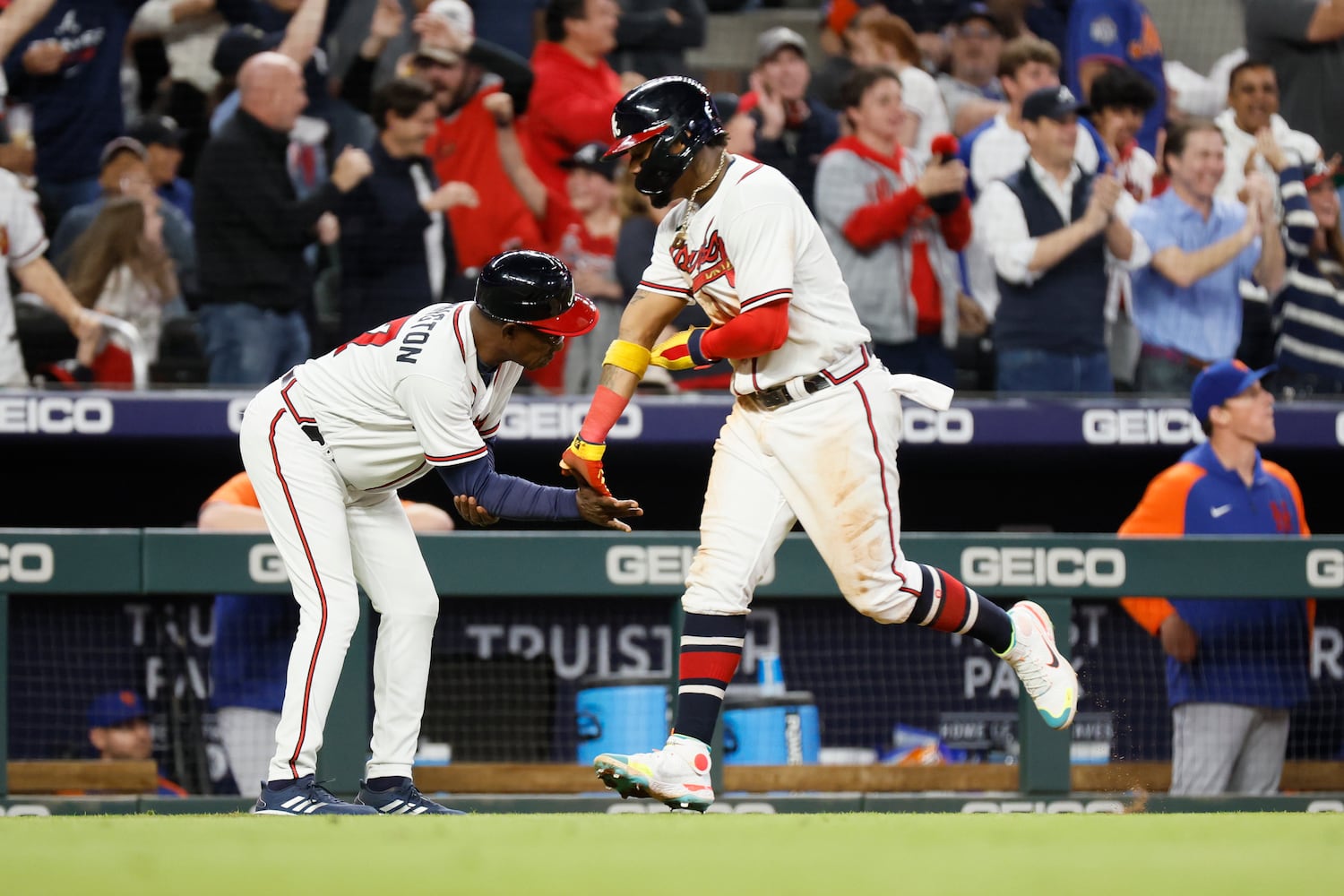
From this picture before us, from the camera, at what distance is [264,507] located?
4645 millimetres

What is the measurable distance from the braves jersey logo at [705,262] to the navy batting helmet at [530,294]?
31 centimetres

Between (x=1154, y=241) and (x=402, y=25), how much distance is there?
3.46 m

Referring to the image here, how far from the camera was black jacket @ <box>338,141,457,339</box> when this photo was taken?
7125 mm

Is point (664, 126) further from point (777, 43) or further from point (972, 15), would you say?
point (972, 15)

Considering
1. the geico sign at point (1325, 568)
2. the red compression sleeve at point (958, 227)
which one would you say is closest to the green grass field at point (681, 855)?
the geico sign at point (1325, 568)

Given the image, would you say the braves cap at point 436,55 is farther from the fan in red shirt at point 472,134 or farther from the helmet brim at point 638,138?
the helmet brim at point 638,138

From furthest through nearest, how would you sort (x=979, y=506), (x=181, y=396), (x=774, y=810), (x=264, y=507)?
(x=979, y=506) → (x=181, y=396) → (x=774, y=810) → (x=264, y=507)

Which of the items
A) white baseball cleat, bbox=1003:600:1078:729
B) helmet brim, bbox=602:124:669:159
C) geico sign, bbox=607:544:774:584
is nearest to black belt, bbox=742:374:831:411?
helmet brim, bbox=602:124:669:159

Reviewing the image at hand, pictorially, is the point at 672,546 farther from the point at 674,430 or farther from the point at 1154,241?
the point at 1154,241

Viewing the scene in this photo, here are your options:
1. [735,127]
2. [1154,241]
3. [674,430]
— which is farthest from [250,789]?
[1154,241]

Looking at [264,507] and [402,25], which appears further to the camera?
[402,25]

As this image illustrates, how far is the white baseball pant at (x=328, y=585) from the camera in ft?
14.7

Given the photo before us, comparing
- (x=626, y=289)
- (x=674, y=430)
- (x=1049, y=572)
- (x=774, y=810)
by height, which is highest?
(x=626, y=289)

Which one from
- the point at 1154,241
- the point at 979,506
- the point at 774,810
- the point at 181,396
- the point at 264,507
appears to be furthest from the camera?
the point at 979,506
